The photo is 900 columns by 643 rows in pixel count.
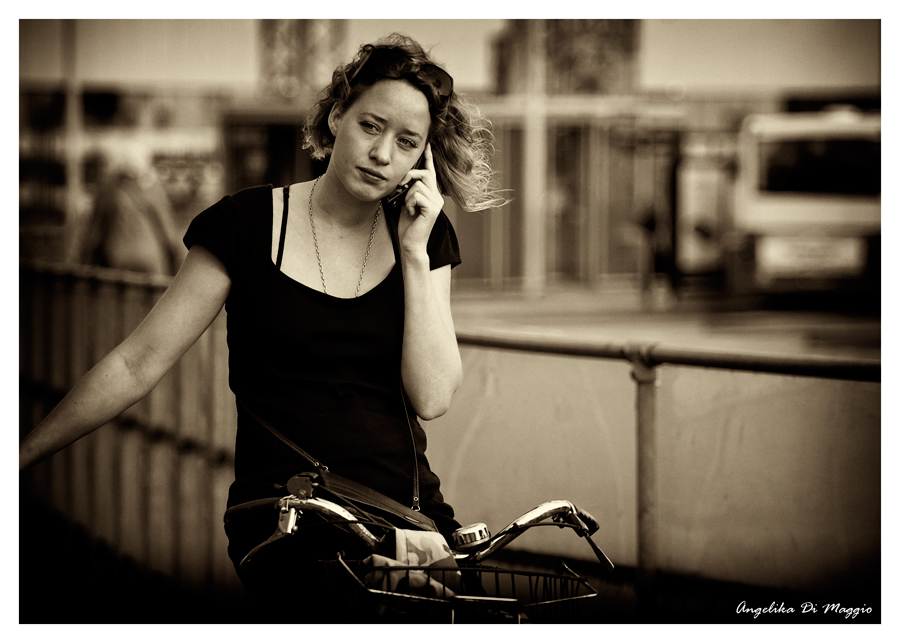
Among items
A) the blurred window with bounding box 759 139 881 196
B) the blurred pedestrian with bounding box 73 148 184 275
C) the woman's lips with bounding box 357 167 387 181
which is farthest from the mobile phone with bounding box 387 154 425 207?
the blurred window with bounding box 759 139 881 196

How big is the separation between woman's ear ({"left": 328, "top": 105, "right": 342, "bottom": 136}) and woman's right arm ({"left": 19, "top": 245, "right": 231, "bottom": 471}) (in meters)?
0.38

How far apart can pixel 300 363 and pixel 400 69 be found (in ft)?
2.02

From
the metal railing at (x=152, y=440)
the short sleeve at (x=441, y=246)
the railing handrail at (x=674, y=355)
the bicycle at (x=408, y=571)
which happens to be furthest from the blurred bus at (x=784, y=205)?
the bicycle at (x=408, y=571)

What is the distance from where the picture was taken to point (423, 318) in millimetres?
2059

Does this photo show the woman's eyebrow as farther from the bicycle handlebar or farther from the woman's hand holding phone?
the bicycle handlebar

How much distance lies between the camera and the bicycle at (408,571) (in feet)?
5.55

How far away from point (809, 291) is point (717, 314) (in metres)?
2.32

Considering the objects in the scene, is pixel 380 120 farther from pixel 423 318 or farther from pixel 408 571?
pixel 408 571

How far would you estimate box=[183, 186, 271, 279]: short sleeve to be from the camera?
1990 millimetres

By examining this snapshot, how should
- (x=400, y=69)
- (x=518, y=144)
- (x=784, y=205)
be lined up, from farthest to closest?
(x=784, y=205) < (x=518, y=144) < (x=400, y=69)

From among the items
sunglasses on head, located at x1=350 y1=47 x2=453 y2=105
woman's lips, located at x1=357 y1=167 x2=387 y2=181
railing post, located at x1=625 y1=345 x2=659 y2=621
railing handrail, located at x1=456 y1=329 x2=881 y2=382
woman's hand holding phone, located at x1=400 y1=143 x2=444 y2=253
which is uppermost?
sunglasses on head, located at x1=350 y1=47 x2=453 y2=105

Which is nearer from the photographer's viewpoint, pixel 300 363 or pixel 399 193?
pixel 300 363

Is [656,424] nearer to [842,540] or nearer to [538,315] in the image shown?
[842,540]
